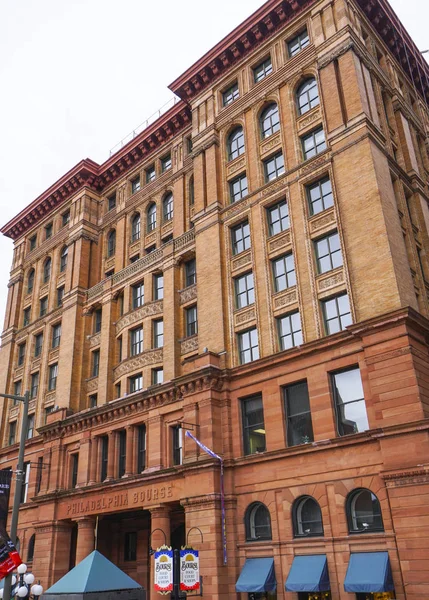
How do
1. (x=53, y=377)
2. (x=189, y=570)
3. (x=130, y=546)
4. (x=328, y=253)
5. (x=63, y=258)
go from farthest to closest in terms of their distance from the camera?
(x=63, y=258)
(x=53, y=377)
(x=130, y=546)
(x=328, y=253)
(x=189, y=570)

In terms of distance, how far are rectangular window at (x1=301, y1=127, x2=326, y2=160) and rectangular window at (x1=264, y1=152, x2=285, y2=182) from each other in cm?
153

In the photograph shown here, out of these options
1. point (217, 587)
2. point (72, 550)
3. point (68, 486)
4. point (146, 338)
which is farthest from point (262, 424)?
point (72, 550)

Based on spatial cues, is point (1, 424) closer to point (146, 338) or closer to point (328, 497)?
point (146, 338)

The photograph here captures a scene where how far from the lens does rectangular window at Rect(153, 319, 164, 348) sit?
3541 centimetres

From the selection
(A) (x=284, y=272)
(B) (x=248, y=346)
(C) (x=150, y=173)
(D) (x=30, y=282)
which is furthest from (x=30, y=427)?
(A) (x=284, y=272)

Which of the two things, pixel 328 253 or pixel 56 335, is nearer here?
pixel 328 253

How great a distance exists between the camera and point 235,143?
3600 centimetres

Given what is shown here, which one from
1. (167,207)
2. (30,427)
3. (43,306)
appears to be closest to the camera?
(167,207)

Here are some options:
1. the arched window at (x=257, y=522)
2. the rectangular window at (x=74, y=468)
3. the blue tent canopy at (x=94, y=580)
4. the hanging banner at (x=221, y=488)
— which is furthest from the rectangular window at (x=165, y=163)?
the blue tent canopy at (x=94, y=580)

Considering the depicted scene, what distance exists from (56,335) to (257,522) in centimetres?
2563

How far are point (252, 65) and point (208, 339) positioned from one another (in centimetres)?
1863

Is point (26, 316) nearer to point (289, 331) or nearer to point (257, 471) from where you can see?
point (289, 331)

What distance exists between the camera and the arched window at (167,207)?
134 ft

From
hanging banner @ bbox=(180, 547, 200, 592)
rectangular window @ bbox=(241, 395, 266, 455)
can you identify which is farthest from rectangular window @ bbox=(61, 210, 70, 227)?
hanging banner @ bbox=(180, 547, 200, 592)
